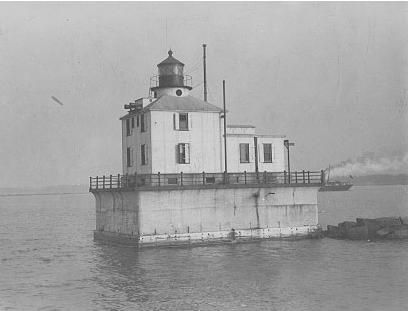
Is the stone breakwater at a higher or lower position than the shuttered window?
lower

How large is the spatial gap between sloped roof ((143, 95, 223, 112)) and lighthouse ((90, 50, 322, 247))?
7 centimetres

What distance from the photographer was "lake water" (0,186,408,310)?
2452 cm

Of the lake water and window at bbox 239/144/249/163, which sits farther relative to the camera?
window at bbox 239/144/249/163

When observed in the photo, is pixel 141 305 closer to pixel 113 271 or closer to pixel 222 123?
pixel 113 271

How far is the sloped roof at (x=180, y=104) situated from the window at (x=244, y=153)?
312cm

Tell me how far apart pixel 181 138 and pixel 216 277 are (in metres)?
14.0

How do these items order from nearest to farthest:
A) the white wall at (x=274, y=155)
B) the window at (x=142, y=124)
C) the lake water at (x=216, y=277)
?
the lake water at (x=216, y=277) → the window at (x=142, y=124) → the white wall at (x=274, y=155)

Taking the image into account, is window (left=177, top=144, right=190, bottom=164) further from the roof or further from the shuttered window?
the roof

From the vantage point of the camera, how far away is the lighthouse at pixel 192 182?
3909 cm

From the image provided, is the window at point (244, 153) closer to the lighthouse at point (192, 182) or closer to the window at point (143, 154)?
the lighthouse at point (192, 182)

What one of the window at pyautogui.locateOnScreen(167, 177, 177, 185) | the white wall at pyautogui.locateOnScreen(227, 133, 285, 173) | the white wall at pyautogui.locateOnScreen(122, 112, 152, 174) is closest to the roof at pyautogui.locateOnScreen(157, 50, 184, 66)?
the white wall at pyautogui.locateOnScreen(122, 112, 152, 174)

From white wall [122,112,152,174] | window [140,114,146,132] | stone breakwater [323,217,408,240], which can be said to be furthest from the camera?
stone breakwater [323,217,408,240]

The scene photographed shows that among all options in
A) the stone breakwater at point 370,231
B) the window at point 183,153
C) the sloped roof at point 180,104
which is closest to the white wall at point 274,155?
the sloped roof at point 180,104

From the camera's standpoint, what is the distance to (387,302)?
24.2 metres
